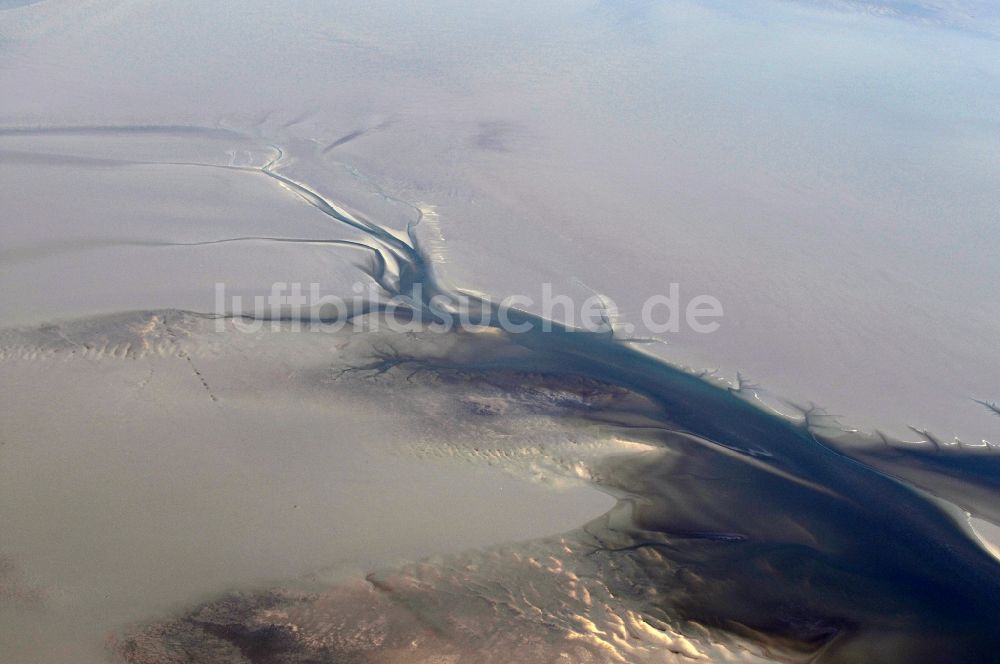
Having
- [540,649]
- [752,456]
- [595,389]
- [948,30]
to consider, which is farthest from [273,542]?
[948,30]

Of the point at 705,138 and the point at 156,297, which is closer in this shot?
the point at 156,297

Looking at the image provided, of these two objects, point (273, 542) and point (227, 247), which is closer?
point (273, 542)

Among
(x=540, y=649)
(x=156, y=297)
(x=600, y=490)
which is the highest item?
(x=156, y=297)

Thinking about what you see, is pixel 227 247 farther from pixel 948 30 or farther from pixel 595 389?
pixel 948 30

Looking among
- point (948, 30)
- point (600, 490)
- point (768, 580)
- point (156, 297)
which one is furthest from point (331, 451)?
point (948, 30)

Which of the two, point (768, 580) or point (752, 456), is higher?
point (752, 456)

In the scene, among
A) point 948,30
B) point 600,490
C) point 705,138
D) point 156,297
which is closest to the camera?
point 600,490

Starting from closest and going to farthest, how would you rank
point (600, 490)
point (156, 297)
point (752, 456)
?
point (600, 490) < point (752, 456) < point (156, 297)

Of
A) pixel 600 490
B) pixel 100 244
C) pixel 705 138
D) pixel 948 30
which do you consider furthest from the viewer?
pixel 948 30

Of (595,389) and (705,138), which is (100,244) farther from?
(705,138)
